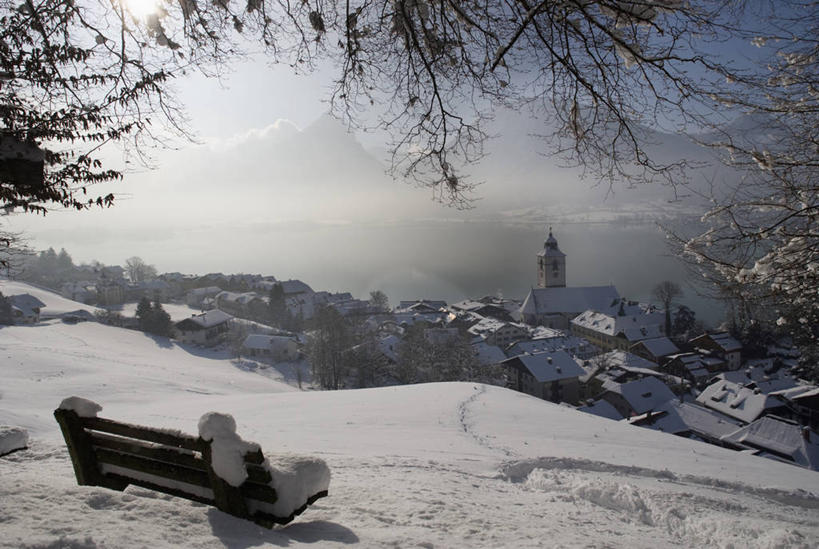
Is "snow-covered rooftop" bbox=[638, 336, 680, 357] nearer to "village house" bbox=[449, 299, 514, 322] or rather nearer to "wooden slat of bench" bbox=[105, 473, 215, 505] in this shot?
"village house" bbox=[449, 299, 514, 322]

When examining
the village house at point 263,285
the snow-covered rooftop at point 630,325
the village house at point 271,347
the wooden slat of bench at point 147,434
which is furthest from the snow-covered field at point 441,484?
the village house at point 263,285

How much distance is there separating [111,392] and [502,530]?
50.0ft

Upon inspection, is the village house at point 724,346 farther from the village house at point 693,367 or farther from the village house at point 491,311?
the village house at point 491,311

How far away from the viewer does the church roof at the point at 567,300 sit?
2297 inches

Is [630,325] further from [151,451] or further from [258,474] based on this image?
[151,451]

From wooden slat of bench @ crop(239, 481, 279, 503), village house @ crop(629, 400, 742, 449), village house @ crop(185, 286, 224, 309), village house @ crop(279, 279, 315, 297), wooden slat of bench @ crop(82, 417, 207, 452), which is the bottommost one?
village house @ crop(629, 400, 742, 449)

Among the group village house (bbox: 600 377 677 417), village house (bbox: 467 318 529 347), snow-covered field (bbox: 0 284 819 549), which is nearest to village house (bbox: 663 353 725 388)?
village house (bbox: 600 377 677 417)

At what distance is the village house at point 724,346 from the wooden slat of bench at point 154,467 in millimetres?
46807

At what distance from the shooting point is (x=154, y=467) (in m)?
3.49

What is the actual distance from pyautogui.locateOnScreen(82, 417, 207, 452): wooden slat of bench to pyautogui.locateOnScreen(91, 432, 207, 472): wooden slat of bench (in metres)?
0.07

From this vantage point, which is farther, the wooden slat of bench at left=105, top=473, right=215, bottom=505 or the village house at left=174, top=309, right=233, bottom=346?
the village house at left=174, top=309, right=233, bottom=346

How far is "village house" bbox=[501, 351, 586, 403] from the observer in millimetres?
29680

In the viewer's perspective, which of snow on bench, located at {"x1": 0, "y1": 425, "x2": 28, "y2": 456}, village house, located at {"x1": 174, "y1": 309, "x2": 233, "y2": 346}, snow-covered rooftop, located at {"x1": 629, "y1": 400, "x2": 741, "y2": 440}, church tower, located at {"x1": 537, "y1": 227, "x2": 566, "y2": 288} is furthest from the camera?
church tower, located at {"x1": 537, "y1": 227, "x2": 566, "y2": 288}

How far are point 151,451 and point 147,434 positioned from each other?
0.16 meters
